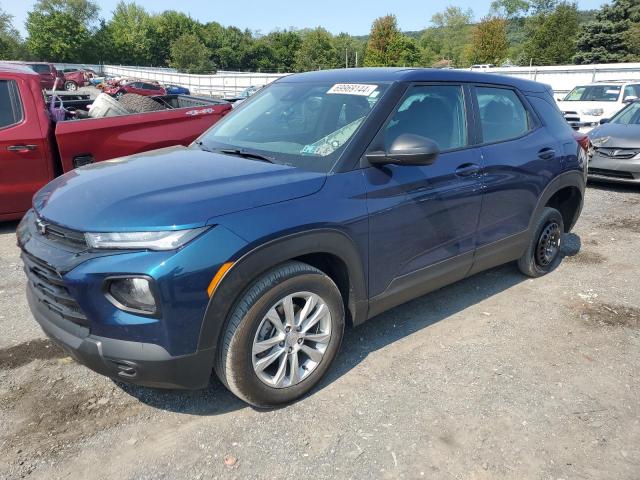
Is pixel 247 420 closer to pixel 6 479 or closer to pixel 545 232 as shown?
pixel 6 479

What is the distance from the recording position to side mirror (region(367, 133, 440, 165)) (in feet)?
9.49

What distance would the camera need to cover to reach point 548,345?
144 inches

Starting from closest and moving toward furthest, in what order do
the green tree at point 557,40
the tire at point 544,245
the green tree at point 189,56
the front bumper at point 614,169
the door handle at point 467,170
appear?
the door handle at point 467,170 → the tire at point 544,245 → the front bumper at point 614,169 → the green tree at point 557,40 → the green tree at point 189,56

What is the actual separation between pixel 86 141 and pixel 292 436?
450 cm

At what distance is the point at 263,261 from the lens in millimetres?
2514

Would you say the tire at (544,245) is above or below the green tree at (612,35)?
below

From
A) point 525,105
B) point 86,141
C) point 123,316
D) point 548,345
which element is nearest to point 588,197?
point 525,105

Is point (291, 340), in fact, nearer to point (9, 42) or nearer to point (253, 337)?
point (253, 337)

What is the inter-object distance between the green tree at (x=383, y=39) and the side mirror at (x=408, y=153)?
2345 inches

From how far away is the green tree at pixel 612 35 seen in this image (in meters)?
38.3

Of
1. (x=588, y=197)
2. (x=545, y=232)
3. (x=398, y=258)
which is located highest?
(x=398, y=258)

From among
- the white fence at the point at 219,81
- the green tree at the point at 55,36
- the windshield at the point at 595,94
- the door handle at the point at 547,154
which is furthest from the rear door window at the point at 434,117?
the green tree at the point at 55,36

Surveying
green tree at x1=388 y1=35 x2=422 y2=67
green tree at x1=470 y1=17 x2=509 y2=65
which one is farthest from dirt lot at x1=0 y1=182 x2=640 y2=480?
green tree at x1=470 y1=17 x2=509 y2=65

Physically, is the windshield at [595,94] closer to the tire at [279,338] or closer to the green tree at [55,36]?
the tire at [279,338]
